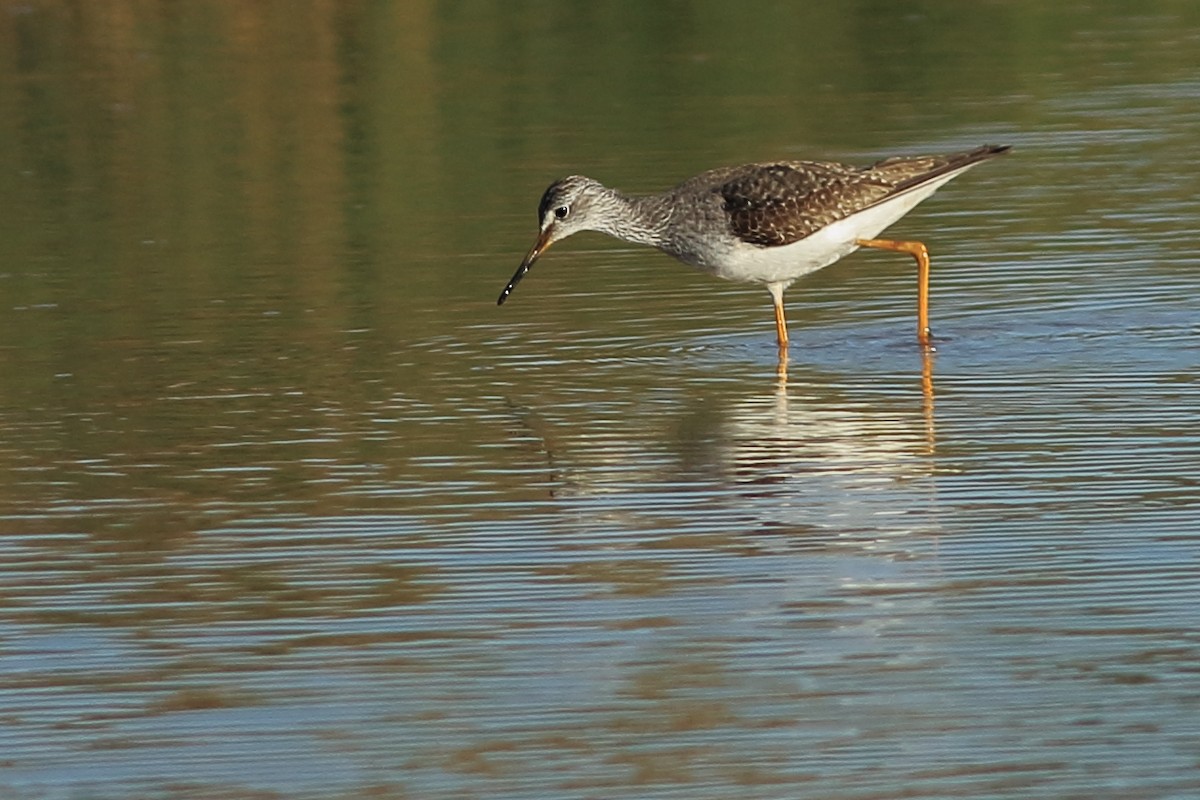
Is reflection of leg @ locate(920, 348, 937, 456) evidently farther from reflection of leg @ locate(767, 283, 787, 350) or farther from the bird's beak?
the bird's beak

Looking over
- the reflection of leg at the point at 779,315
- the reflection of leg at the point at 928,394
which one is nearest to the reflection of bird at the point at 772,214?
the reflection of leg at the point at 779,315

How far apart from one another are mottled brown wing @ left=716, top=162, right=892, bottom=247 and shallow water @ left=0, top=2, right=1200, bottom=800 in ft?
2.16

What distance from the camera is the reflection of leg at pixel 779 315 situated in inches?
520

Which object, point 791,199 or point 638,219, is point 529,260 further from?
point 791,199

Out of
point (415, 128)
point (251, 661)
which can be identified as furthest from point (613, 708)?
point (415, 128)

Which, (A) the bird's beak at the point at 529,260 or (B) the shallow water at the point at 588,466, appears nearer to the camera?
(B) the shallow water at the point at 588,466

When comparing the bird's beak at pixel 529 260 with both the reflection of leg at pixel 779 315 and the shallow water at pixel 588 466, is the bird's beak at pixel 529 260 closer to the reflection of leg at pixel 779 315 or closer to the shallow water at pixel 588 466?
the shallow water at pixel 588 466

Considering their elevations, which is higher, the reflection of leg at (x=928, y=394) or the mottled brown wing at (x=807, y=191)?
the mottled brown wing at (x=807, y=191)

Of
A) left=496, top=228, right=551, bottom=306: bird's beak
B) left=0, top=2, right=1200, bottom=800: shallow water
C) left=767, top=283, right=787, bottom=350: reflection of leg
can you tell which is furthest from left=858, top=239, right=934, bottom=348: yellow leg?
left=496, top=228, right=551, bottom=306: bird's beak

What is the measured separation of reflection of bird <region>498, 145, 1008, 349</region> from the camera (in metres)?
13.3

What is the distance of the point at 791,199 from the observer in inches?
528

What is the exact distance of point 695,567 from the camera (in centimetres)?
852

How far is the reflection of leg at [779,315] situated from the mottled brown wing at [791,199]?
1.16 feet

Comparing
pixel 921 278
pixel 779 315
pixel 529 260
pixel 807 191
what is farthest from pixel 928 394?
pixel 529 260
